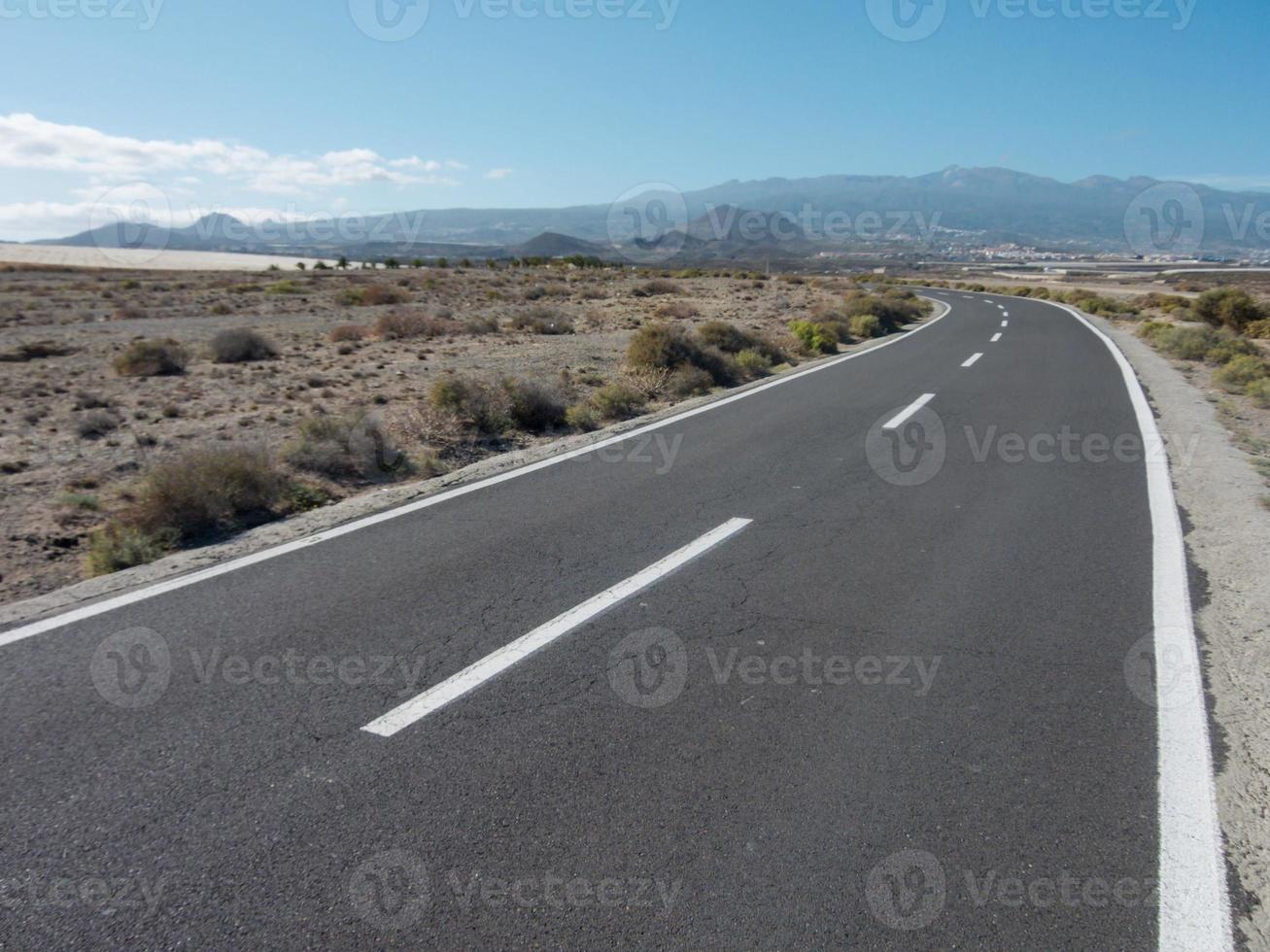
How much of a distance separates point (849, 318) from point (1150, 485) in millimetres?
20108

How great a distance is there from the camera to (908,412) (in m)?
12.5

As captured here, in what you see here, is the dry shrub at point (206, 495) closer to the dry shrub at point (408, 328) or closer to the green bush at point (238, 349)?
the green bush at point (238, 349)

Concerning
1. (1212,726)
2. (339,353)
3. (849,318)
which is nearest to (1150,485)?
(1212,726)

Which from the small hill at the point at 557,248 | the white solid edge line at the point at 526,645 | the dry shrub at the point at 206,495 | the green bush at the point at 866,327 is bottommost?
the green bush at the point at 866,327

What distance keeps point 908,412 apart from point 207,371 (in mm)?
14523

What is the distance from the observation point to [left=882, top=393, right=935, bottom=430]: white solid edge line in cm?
1141

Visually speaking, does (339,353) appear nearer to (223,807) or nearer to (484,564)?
(484,564)

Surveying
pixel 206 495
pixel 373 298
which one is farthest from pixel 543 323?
pixel 206 495

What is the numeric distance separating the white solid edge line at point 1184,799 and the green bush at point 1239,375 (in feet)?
37.4

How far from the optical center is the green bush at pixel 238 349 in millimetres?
19406

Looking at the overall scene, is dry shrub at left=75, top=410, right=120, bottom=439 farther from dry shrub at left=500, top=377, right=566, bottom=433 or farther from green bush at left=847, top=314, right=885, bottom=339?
green bush at left=847, top=314, right=885, bottom=339

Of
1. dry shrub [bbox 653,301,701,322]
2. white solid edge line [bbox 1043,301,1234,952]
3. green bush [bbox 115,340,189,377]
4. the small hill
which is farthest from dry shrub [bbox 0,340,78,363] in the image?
the small hill

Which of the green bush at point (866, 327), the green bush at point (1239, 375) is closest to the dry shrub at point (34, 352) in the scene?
the green bush at point (866, 327)

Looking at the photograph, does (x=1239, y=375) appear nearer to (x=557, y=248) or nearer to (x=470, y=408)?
(x=470, y=408)
